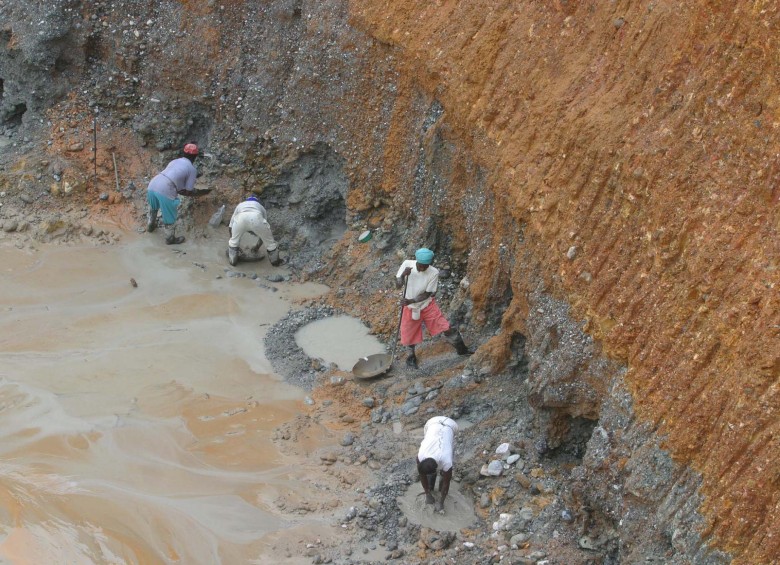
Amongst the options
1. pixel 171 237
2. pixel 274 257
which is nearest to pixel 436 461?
pixel 274 257

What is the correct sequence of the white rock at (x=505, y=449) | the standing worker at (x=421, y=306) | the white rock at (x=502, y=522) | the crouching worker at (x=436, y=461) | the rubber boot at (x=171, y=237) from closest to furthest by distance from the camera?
1. the white rock at (x=502, y=522)
2. the crouching worker at (x=436, y=461)
3. the white rock at (x=505, y=449)
4. the standing worker at (x=421, y=306)
5. the rubber boot at (x=171, y=237)

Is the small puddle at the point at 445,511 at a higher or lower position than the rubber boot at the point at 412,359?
lower

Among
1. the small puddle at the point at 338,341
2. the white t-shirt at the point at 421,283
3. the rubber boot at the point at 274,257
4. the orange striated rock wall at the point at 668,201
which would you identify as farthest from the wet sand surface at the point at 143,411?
the orange striated rock wall at the point at 668,201

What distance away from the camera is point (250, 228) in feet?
33.8

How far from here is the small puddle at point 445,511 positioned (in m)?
6.67

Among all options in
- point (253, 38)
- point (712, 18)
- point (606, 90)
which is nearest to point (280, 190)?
point (253, 38)

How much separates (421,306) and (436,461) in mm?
1927

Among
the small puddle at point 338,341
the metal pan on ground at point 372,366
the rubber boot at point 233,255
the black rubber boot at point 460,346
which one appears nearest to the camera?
the black rubber boot at point 460,346

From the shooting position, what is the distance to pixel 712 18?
6.32 metres

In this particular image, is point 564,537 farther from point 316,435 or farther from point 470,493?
point 316,435

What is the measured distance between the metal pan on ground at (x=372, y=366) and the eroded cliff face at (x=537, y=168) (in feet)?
1.88

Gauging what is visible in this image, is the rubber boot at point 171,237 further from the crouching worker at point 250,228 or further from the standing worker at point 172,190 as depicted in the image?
the crouching worker at point 250,228

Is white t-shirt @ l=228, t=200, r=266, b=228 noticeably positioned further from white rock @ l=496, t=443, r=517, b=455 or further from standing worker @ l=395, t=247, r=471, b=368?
white rock @ l=496, t=443, r=517, b=455

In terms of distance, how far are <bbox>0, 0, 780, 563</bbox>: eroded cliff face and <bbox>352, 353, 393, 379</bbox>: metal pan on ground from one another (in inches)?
22.5
